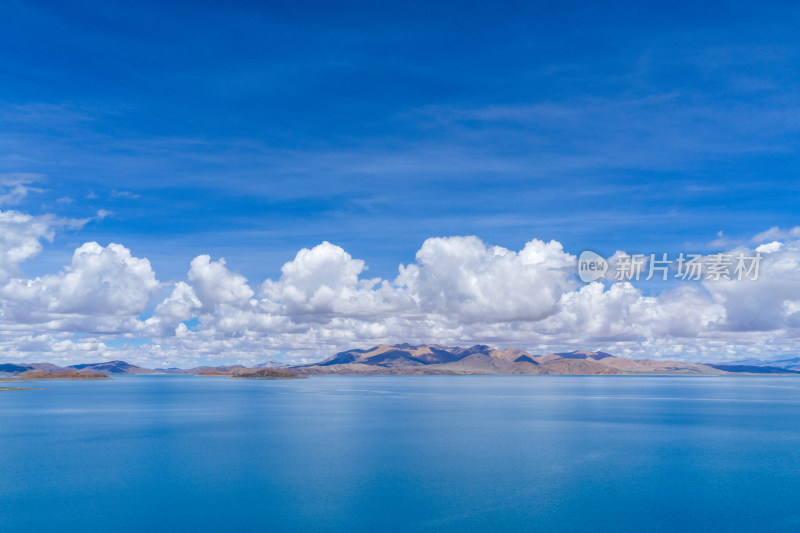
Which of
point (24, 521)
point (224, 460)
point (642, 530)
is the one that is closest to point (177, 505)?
point (24, 521)

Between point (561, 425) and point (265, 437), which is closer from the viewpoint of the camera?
point (265, 437)

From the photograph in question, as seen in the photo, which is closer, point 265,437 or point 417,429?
point 265,437

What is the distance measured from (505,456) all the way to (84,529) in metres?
42.5

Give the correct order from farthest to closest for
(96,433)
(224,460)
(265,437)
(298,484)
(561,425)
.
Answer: (561,425), (96,433), (265,437), (224,460), (298,484)

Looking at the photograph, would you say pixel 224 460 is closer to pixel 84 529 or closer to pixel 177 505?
pixel 177 505

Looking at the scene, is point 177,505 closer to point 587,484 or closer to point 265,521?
point 265,521

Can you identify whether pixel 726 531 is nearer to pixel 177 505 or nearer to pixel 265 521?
pixel 265 521

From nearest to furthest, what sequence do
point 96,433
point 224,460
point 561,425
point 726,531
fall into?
1. point 726,531
2. point 224,460
3. point 96,433
4. point 561,425

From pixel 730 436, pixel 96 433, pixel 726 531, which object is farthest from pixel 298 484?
pixel 730 436

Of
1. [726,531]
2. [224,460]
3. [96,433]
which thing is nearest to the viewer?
[726,531]

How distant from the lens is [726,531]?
41156 mm

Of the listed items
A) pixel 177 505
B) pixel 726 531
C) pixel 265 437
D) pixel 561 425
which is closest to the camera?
pixel 726 531

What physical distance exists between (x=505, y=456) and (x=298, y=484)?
24962 mm

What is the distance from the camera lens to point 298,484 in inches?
2122
